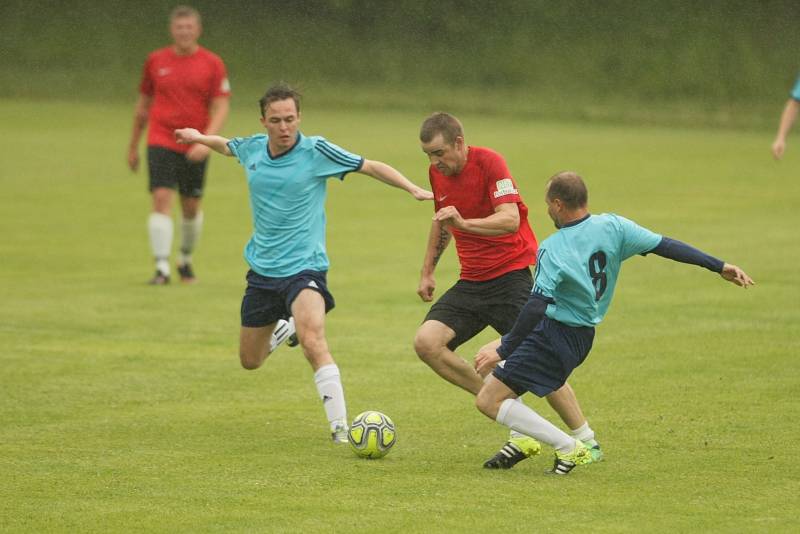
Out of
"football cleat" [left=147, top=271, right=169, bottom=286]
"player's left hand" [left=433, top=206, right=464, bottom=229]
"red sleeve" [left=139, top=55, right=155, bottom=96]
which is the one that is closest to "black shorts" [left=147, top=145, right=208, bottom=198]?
"red sleeve" [left=139, top=55, right=155, bottom=96]

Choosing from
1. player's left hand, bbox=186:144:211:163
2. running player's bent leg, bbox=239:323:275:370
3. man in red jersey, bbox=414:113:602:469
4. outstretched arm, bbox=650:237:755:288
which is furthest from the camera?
player's left hand, bbox=186:144:211:163

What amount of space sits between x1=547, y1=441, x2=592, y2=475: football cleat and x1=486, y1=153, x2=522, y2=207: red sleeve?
1.54 m

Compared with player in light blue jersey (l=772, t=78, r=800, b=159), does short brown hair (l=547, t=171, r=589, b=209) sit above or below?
below

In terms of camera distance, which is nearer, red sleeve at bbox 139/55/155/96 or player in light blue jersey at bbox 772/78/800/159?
player in light blue jersey at bbox 772/78/800/159

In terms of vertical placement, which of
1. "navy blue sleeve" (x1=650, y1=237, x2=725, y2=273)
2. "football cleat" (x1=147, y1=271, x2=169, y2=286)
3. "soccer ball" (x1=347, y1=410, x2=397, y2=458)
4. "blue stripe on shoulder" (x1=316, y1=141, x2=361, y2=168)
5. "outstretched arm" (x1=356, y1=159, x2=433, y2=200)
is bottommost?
"football cleat" (x1=147, y1=271, x2=169, y2=286)

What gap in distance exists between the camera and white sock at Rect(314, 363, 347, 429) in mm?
8336

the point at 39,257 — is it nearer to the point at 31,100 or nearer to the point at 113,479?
the point at 113,479

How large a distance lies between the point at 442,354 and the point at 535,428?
108 centimetres

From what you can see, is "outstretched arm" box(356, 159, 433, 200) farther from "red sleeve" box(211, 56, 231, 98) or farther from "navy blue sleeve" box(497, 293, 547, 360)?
"red sleeve" box(211, 56, 231, 98)

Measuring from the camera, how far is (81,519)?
6.54m

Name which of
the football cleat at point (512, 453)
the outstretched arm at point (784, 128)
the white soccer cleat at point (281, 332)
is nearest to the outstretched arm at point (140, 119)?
the white soccer cleat at point (281, 332)

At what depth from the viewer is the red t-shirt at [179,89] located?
51.0 feet

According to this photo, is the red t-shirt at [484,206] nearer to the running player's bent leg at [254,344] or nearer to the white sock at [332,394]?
the white sock at [332,394]

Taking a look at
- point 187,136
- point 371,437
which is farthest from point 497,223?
point 187,136
